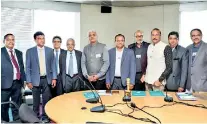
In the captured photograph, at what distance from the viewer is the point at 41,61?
396 centimetres

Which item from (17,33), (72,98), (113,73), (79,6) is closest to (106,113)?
(72,98)

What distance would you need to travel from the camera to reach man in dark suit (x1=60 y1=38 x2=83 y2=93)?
13.3 feet

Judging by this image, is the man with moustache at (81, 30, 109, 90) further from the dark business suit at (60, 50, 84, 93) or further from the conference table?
the conference table

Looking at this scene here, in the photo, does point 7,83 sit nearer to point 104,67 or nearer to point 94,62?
point 94,62

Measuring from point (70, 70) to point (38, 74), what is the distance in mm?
542

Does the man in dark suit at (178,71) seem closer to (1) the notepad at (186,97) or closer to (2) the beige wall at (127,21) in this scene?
(1) the notepad at (186,97)

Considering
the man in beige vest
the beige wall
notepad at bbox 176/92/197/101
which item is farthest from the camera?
the beige wall

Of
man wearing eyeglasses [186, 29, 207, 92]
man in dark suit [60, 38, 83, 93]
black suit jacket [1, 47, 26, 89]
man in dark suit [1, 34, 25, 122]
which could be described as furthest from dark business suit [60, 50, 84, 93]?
man wearing eyeglasses [186, 29, 207, 92]

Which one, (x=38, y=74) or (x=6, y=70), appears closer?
(x=6, y=70)

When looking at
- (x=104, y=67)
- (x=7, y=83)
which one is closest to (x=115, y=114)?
(x=104, y=67)

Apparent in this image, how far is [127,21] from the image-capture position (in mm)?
6375

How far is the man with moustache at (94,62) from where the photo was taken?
3.90 m

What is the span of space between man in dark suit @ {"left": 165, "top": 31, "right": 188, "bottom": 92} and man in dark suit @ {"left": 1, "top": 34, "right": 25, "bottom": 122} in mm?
2423

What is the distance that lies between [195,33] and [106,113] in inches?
85.7
